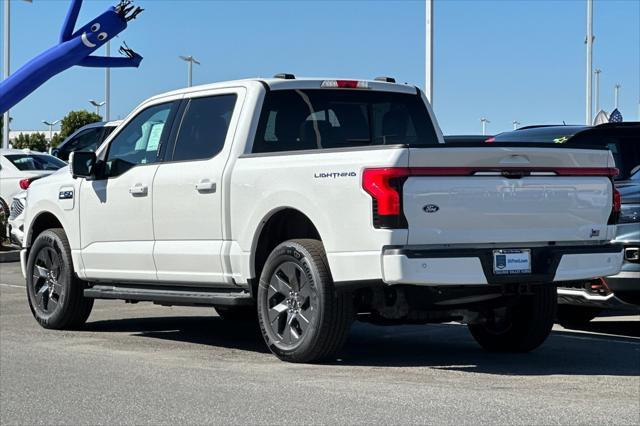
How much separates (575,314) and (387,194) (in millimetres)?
4207

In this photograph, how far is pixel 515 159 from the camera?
7.86 m

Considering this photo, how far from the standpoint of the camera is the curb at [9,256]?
1981 cm

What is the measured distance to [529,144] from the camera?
26.1 feet

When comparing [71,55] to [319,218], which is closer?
[319,218]

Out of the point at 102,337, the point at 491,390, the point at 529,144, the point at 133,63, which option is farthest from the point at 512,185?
the point at 133,63

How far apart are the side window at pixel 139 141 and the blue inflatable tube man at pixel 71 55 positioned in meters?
26.1

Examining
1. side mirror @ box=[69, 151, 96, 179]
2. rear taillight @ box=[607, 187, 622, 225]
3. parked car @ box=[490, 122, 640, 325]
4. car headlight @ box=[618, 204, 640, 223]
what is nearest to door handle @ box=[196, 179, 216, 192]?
side mirror @ box=[69, 151, 96, 179]

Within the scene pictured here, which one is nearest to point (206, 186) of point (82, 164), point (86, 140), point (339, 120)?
point (339, 120)

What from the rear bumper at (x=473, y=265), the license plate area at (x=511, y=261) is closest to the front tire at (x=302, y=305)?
the rear bumper at (x=473, y=265)

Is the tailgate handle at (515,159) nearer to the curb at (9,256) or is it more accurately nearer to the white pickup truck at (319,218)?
the white pickup truck at (319,218)

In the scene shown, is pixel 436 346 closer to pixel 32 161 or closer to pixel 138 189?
pixel 138 189

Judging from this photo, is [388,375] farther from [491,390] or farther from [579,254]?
[579,254]

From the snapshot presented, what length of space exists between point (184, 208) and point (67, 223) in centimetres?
184

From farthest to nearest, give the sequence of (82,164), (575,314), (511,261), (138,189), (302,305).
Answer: (575,314)
(82,164)
(138,189)
(302,305)
(511,261)
